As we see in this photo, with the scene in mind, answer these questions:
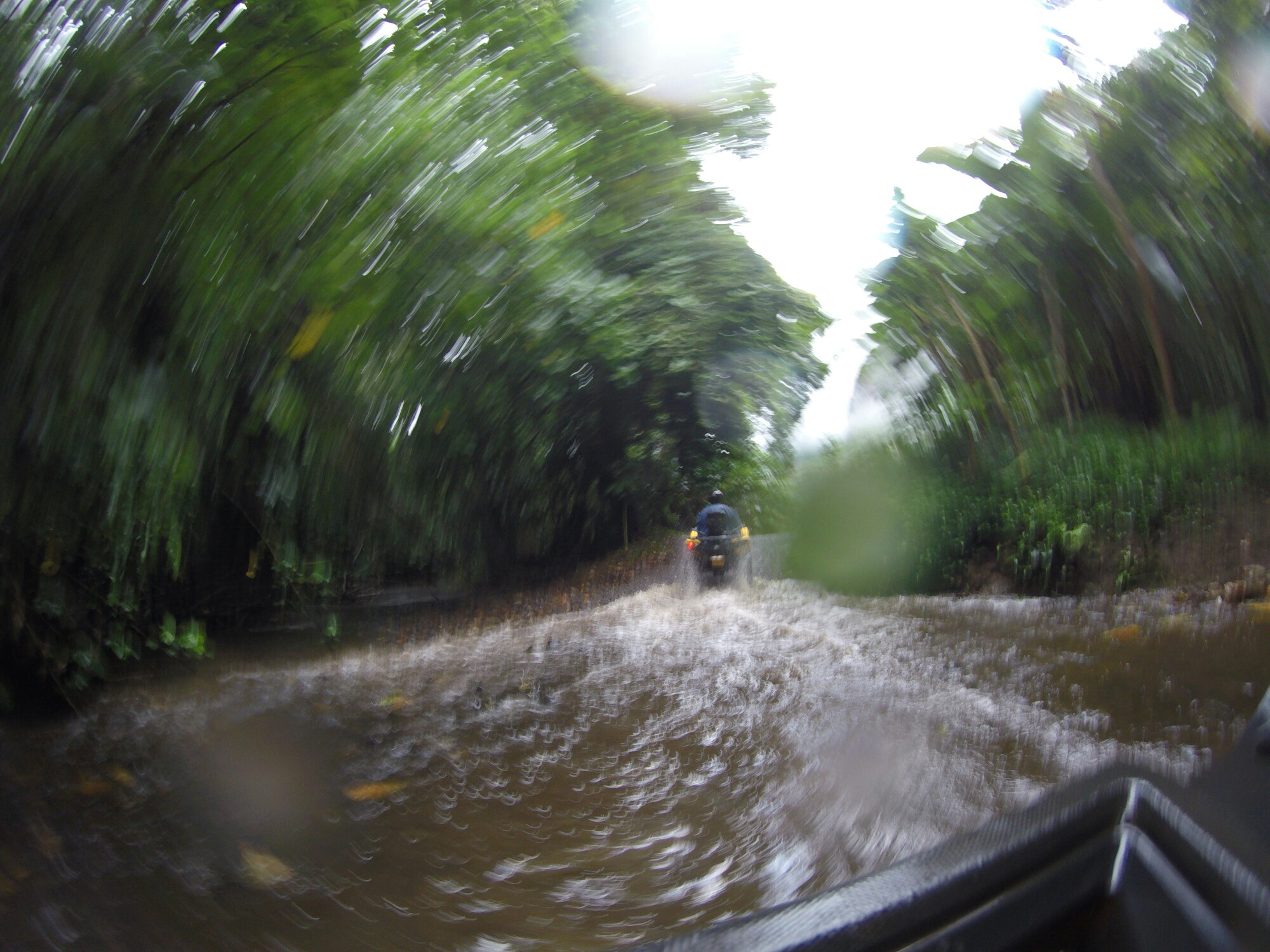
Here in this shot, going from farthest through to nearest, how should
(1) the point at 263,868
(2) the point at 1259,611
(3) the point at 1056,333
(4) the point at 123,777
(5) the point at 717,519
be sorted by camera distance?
(5) the point at 717,519 → (3) the point at 1056,333 → (4) the point at 123,777 → (2) the point at 1259,611 → (1) the point at 263,868

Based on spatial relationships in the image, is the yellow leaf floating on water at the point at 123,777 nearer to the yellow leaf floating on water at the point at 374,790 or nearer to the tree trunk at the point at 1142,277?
the yellow leaf floating on water at the point at 374,790

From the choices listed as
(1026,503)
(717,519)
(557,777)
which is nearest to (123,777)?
(557,777)

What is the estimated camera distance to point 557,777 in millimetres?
2225

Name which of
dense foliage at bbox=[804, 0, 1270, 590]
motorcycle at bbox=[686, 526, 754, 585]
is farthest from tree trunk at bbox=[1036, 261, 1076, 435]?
motorcycle at bbox=[686, 526, 754, 585]

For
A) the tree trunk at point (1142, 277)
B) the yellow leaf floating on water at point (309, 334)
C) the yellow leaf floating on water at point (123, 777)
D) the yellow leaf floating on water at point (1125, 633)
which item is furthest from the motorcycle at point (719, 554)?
the yellow leaf floating on water at point (123, 777)

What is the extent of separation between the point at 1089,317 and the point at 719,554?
449 centimetres

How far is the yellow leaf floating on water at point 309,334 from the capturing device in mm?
2338

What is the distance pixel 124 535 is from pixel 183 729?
0.69 m

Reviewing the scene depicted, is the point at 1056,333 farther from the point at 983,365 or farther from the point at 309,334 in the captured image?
the point at 309,334

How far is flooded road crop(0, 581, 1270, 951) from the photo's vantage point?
1384mm

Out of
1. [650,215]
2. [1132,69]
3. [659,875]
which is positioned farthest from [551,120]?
[659,875]

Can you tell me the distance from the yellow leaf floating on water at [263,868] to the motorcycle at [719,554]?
482 cm

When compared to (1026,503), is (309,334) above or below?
above

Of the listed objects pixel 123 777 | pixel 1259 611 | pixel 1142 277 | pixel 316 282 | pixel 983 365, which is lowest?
pixel 123 777
